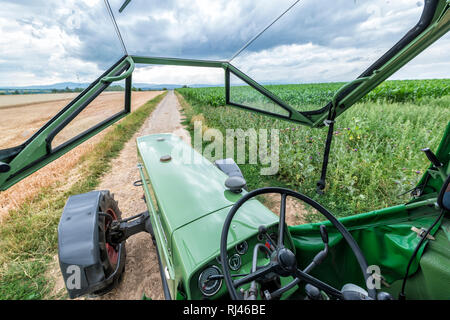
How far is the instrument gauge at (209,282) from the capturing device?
119 cm

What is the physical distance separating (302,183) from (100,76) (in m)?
3.88

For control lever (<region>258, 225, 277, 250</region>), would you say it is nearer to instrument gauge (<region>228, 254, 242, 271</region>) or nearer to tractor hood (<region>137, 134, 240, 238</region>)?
instrument gauge (<region>228, 254, 242, 271</region>)

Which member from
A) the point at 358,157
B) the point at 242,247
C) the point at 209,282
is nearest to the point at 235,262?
the point at 242,247

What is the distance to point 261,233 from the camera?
A: 136 cm

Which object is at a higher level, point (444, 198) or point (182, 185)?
point (444, 198)

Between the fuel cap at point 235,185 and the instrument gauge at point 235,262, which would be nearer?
the instrument gauge at point 235,262

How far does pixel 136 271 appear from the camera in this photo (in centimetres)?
247

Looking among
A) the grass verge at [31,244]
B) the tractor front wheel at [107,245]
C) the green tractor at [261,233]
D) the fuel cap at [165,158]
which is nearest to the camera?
the green tractor at [261,233]

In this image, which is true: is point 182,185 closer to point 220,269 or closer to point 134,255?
point 220,269

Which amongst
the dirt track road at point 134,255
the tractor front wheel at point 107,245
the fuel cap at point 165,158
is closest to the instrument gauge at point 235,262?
the tractor front wheel at point 107,245

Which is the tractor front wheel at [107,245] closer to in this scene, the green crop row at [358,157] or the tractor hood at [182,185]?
the tractor hood at [182,185]

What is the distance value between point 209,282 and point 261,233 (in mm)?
464

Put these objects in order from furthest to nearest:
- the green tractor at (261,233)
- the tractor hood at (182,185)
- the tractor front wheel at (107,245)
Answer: the tractor front wheel at (107,245)
the tractor hood at (182,185)
the green tractor at (261,233)

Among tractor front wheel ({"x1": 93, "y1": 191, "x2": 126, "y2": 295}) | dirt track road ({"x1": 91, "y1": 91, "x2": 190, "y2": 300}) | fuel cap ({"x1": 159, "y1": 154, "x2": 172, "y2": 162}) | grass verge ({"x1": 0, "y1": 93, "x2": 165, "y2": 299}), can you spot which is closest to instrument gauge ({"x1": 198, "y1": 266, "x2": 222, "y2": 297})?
tractor front wheel ({"x1": 93, "y1": 191, "x2": 126, "y2": 295})
